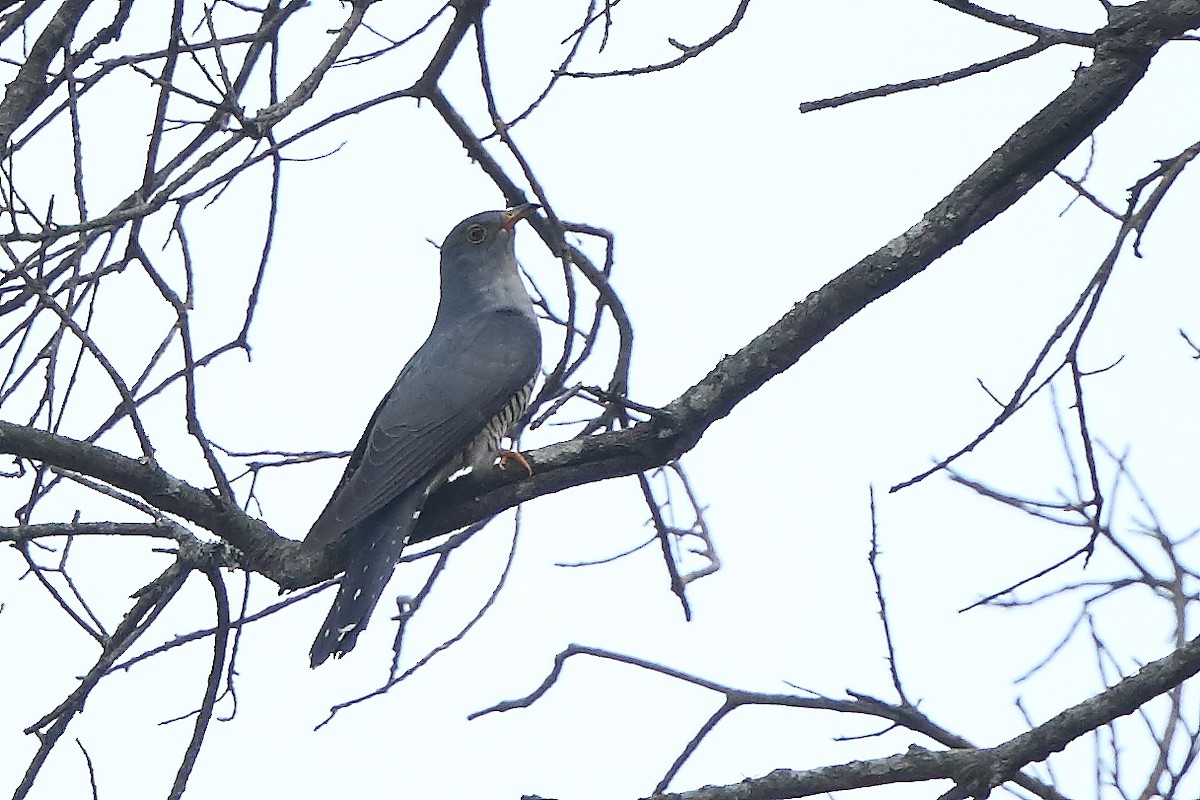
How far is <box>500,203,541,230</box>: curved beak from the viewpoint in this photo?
14.4ft

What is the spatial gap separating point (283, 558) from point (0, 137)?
1.25 metres

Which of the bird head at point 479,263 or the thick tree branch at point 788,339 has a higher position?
the bird head at point 479,263

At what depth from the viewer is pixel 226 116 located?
11.0 ft

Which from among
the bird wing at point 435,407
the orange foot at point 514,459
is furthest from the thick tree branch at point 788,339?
the bird wing at point 435,407

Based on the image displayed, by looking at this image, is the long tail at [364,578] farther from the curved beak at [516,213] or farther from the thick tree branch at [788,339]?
the curved beak at [516,213]

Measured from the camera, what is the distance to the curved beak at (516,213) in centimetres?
438

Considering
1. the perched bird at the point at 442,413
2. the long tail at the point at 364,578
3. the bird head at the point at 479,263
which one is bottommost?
the long tail at the point at 364,578

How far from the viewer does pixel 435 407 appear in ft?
15.1

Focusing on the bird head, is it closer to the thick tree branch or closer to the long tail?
the long tail

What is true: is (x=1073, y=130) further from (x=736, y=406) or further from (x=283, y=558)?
(x=283, y=558)

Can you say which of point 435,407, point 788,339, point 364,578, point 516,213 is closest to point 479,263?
point 516,213

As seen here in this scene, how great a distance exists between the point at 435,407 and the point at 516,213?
3.57 ft

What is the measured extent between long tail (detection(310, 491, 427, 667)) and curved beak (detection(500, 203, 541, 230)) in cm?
98

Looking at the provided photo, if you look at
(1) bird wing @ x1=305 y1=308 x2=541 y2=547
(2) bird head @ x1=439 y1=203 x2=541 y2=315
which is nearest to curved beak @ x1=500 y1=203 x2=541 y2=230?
(2) bird head @ x1=439 y1=203 x2=541 y2=315
